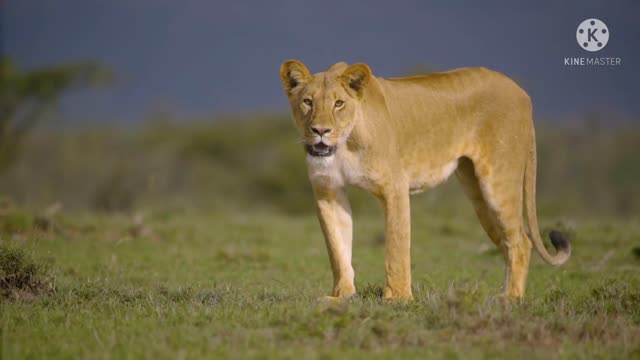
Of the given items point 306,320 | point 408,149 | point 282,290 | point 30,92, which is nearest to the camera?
point 306,320

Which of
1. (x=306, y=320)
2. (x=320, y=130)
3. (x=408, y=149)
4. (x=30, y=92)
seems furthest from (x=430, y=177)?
(x=30, y=92)

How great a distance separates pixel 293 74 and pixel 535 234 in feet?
7.16

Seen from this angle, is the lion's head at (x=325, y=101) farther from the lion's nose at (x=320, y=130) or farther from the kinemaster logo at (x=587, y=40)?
the kinemaster logo at (x=587, y=40)

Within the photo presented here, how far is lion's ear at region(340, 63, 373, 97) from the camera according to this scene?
244 inches

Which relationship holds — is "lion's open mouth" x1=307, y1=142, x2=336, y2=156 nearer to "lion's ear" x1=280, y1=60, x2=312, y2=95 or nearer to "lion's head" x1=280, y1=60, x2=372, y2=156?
"lion's head" x1=280, y1=60, x2=372, y2=156

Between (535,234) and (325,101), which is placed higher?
(325,101)

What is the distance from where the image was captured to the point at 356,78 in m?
6.23

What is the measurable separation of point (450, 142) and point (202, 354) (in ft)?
8.87

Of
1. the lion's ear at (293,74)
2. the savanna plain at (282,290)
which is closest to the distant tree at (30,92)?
the savanna plain at (282,290)

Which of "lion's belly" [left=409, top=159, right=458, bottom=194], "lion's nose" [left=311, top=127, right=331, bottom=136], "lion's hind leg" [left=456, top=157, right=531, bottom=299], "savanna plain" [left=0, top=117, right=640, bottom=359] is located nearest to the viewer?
"savanna plain" [left=0, top=117, right=640, bottom=359]

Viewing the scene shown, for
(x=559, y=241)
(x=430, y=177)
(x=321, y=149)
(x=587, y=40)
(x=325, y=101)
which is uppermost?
(x=587, y=40)

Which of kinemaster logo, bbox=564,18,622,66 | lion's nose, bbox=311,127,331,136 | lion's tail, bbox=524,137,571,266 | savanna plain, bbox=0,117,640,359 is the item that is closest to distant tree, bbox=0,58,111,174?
savanna plain, bbox=0,117,640,359

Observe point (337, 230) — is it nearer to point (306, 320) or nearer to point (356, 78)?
point (356, 78)

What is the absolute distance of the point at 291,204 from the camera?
2298 centimetres
